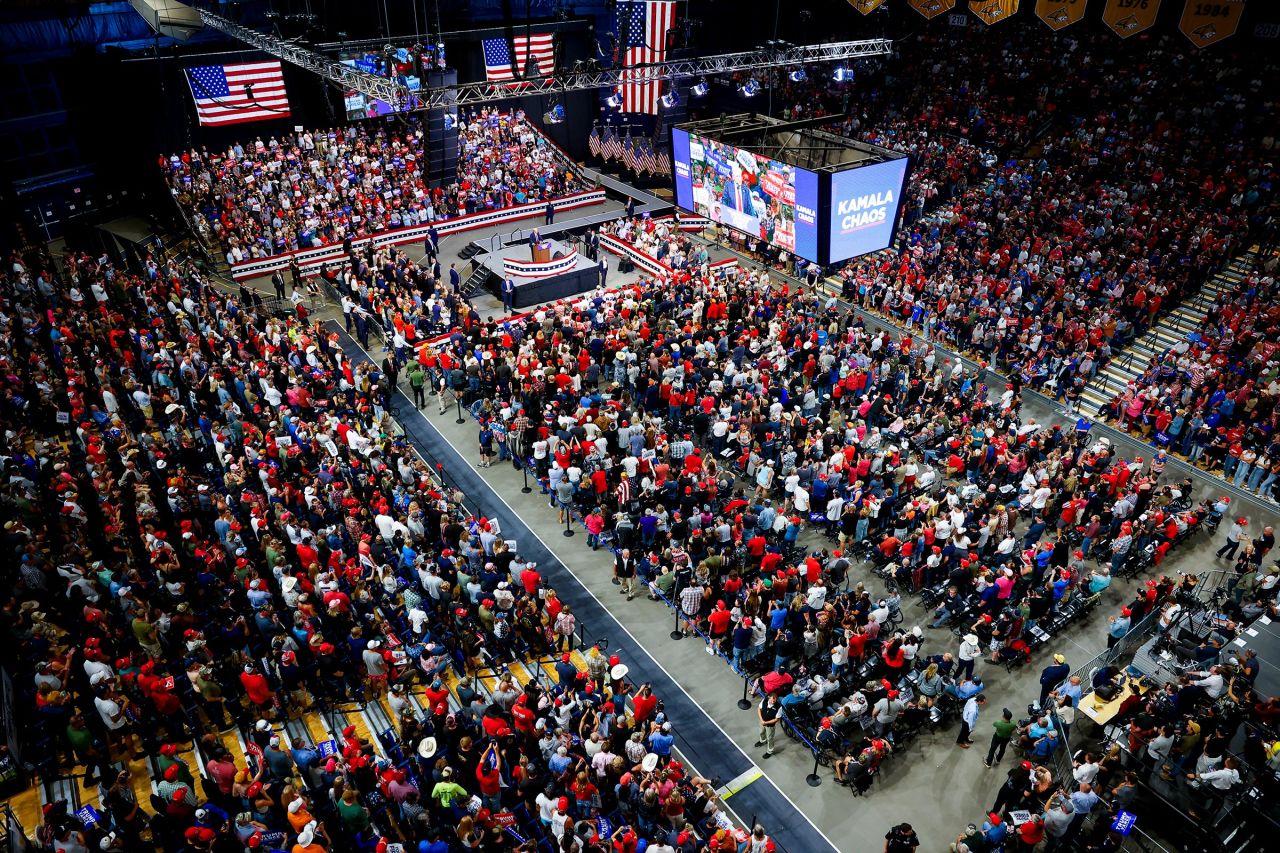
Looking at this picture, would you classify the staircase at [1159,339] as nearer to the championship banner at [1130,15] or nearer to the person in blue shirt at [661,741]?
the championship banner at [1130,15]

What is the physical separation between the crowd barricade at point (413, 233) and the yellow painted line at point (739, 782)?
68.2ft

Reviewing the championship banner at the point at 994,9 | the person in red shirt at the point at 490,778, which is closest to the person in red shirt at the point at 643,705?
the person in red shirt at the point at 490,778

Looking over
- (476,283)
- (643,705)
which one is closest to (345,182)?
(476,283)

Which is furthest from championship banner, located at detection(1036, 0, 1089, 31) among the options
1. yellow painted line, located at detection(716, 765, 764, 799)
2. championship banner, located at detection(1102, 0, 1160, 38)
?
yellow painted line, located at detection(716, 765, 764, 799)

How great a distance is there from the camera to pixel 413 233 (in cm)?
3048

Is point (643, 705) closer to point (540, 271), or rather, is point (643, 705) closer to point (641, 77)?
point (540, 271)

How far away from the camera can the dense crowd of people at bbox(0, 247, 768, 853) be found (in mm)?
9312

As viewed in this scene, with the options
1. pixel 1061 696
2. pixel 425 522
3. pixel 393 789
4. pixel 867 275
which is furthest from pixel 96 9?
pixel 1061 696

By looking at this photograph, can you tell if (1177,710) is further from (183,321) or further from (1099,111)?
(1099,111)

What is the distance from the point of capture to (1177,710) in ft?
36.8

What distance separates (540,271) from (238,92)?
13677mm

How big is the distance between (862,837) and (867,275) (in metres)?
18.0

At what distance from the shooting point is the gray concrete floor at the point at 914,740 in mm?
10977

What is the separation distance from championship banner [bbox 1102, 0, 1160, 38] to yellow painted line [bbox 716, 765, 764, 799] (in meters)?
21.4
